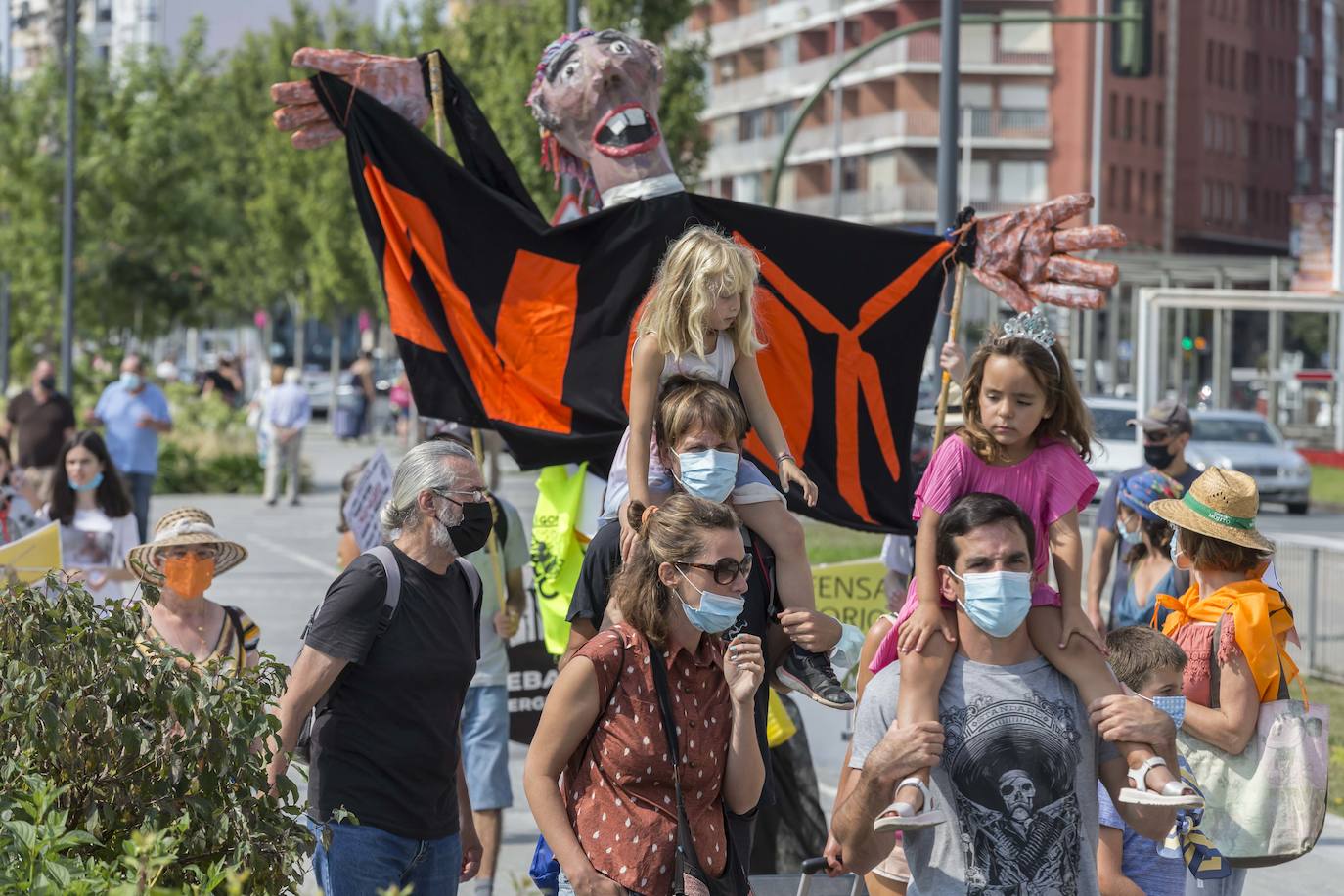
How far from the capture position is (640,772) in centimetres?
414

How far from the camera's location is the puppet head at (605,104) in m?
7.39

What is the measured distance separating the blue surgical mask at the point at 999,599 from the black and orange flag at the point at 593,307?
267 cm

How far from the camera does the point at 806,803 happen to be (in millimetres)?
7180

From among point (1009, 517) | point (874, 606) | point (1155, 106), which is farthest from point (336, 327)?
point (1009, 517)

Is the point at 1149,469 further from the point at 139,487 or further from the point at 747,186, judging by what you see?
the point at 747,186

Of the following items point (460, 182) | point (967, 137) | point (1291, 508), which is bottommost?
point (1291, 508)

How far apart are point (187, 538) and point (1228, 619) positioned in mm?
3078

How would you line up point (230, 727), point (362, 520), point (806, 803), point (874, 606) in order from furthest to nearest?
point (874, 606), point (362, 520), point (806, 803), point (230, 727)

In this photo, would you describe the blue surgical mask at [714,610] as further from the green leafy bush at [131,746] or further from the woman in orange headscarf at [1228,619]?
the woman in orange headscarf at [1228,619]

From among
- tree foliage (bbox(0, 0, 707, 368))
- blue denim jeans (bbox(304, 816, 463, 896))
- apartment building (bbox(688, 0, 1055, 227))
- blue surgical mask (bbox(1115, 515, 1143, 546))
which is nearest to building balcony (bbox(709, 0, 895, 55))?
apartment building (bbox(688, 0, 1055, 227))

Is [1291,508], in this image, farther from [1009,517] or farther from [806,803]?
[1009,517]

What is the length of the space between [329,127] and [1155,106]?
76.6m

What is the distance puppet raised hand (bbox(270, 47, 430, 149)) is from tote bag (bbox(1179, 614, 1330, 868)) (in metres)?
3.75

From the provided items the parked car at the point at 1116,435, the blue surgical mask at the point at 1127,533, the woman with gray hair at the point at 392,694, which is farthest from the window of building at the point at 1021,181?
the woman with gray hair at the point at 392,694
